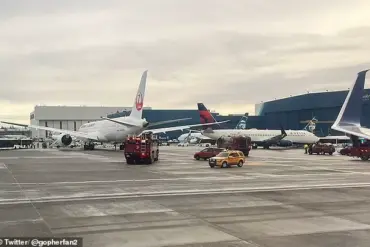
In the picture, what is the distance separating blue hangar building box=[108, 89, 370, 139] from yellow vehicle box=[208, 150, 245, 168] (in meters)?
96.4

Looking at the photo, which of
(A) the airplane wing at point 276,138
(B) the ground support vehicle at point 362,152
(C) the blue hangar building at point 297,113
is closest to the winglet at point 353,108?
(B) the ground support vehicle at point 362,152

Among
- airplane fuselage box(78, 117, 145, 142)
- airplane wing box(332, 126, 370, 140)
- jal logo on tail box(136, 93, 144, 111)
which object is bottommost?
airplane wing box(332, 126, 370, 140)

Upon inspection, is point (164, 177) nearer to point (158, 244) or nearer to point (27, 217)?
point (27, 217)

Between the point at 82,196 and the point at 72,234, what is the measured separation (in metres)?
9.01

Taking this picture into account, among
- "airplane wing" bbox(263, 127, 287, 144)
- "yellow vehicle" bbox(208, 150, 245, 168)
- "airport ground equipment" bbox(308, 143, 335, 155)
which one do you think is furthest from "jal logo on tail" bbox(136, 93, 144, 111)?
"yellow vehicle" bbox(208, 150, 245, 168)

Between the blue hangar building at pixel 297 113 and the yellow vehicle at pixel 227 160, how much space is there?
96.4 m

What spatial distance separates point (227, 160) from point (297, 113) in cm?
13151

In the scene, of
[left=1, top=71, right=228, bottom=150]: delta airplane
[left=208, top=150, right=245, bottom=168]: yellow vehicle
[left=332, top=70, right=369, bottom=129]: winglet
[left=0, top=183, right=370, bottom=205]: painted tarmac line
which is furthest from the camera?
[left=1, top=71, right=228, bottom=150]: delta airplane

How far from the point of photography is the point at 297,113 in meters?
168

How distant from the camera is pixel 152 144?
50125mm

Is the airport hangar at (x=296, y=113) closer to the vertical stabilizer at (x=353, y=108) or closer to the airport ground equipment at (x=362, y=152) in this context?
the vertical stabilizer at (x=353, y=108)

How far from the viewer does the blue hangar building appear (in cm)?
15038

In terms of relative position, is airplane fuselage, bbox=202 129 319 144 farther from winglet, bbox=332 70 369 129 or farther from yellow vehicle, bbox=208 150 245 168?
yellow vehicle, bbox=208 150 245 168

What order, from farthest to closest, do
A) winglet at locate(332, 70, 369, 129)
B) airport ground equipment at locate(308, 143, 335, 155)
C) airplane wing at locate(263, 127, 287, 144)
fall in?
airplane wing at locate(263, 127, 287, 144) → airport ground equipment at locate(308, 143, 335, 155) → winglet at locate(332, 70, 369, 129)
